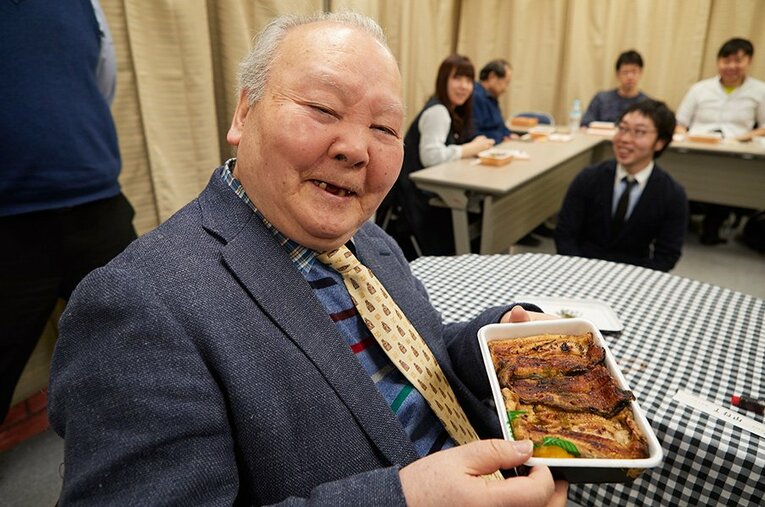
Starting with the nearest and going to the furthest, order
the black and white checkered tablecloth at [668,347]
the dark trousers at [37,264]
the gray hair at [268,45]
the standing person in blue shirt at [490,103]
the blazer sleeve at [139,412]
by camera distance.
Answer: the blazer sleeve at [139,412] < the gray hair at [268,45] < the black and white checkered tablecloth at [668,347] < the dark trousers at [37,264] < the standing person in blue shirt at [490,103]

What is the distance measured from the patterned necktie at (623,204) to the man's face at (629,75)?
9.51 ft

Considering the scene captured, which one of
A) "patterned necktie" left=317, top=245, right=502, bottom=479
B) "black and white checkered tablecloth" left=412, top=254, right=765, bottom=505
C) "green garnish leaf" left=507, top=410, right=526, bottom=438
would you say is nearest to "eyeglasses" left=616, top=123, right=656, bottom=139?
"black and white checkered tablecloth" left=412, top=254, right=765, bottom=505

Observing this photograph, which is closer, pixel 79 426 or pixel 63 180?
pixel 79 426

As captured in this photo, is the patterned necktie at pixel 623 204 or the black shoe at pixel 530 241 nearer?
the patterned necktie at pixel 623 204

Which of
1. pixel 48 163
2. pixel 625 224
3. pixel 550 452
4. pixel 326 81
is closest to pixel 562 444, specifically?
pixel 550 452

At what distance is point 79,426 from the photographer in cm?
60

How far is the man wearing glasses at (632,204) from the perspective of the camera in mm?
2389

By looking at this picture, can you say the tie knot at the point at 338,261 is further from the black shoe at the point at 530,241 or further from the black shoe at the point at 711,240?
the black shoe at the point at 711,240

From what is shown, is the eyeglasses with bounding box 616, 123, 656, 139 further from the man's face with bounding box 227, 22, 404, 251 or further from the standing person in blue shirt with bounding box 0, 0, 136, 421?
the standing person in blue shirt with bounding box 0, 0, 136, 421

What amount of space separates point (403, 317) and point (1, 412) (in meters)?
1.52

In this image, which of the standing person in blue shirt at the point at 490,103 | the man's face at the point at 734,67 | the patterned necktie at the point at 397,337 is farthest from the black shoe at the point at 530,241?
the patterned necktie at the point at 397,337

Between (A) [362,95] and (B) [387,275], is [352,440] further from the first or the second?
(A) [362,95]

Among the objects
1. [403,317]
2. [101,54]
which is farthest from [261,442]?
[101,54]

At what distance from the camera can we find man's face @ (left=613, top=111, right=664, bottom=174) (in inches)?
94.5
